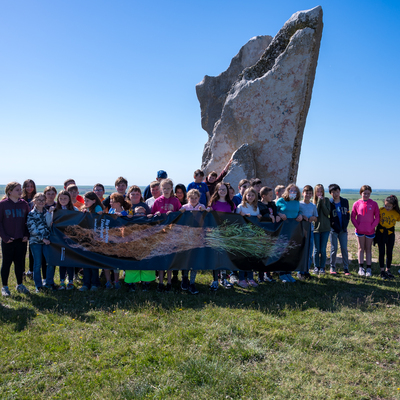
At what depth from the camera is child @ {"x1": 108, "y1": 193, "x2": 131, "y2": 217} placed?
642cm

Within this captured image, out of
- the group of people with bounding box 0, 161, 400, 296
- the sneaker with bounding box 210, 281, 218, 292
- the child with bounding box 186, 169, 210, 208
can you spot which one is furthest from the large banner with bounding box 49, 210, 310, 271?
the child with bounding box 186, 169, 210, 208

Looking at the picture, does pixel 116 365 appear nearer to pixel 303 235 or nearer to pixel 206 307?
pixel 206 307

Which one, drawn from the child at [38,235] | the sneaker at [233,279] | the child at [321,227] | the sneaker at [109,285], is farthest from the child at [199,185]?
the child at [38,235]

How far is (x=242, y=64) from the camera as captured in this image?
1346 centimetres

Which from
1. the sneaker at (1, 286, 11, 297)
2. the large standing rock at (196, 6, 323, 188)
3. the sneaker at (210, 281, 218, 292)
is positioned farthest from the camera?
the large standing rock at (196, 6, 323, 188)

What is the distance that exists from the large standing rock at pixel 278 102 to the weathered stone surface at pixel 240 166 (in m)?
0.10

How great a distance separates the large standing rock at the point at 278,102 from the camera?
379 inches

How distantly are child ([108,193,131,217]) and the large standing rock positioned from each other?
4.44 meters

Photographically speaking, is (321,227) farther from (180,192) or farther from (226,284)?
(180,192)

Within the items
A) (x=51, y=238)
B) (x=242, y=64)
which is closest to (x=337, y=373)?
(x=51, y=238)

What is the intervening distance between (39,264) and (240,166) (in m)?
6.48

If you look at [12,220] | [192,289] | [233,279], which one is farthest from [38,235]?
[233,279]

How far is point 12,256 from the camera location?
6.02 m

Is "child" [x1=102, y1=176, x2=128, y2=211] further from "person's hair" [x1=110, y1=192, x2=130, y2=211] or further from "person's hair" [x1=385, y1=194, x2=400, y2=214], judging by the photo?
"person's hair" [x1=385, y1=194, x2=400, y2=214]
